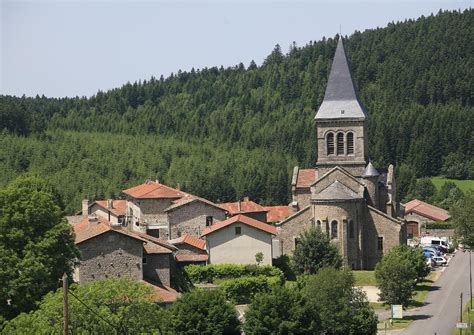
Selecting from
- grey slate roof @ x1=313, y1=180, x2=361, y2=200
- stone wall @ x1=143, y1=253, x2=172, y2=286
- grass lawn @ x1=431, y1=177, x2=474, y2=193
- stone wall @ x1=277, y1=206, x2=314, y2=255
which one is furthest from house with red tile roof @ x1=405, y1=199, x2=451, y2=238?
stone wall @ x1=143, y1=253, x2=172, y2=286

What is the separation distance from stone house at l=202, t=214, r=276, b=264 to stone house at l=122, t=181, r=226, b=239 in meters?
10.2

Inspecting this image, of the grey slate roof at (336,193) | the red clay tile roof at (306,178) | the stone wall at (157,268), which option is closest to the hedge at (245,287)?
the stone wall at (157,268)

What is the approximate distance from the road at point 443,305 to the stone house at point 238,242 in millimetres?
11020

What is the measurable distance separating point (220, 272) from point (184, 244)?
207 inches

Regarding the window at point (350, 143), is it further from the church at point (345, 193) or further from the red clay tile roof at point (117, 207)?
the red clay tile roof at point (117, 207)

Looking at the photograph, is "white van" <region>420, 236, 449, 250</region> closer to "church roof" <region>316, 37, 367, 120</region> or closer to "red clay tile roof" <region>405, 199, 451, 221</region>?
"church roof" <region>316, 37, 367, 120</region>

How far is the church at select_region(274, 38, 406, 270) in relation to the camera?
248 feet

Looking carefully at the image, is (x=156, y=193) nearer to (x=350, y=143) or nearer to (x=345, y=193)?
(x=350, y=143)

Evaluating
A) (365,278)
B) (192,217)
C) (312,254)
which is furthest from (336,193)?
(192,217)

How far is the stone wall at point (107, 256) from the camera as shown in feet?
177

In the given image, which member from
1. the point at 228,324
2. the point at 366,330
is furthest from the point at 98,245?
the point at 366,330

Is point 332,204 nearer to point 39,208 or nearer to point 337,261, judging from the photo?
point 337,261

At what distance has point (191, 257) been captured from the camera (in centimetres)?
6688

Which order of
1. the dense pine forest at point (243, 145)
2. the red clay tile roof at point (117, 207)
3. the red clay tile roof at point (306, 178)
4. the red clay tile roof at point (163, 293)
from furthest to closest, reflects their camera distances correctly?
the dense pine forest at point (243, 145)
the red clay tile roof at point (117, 207)
the red clay tile roof at point (306, 178)
the red clay tile roof at point (163, 293)
